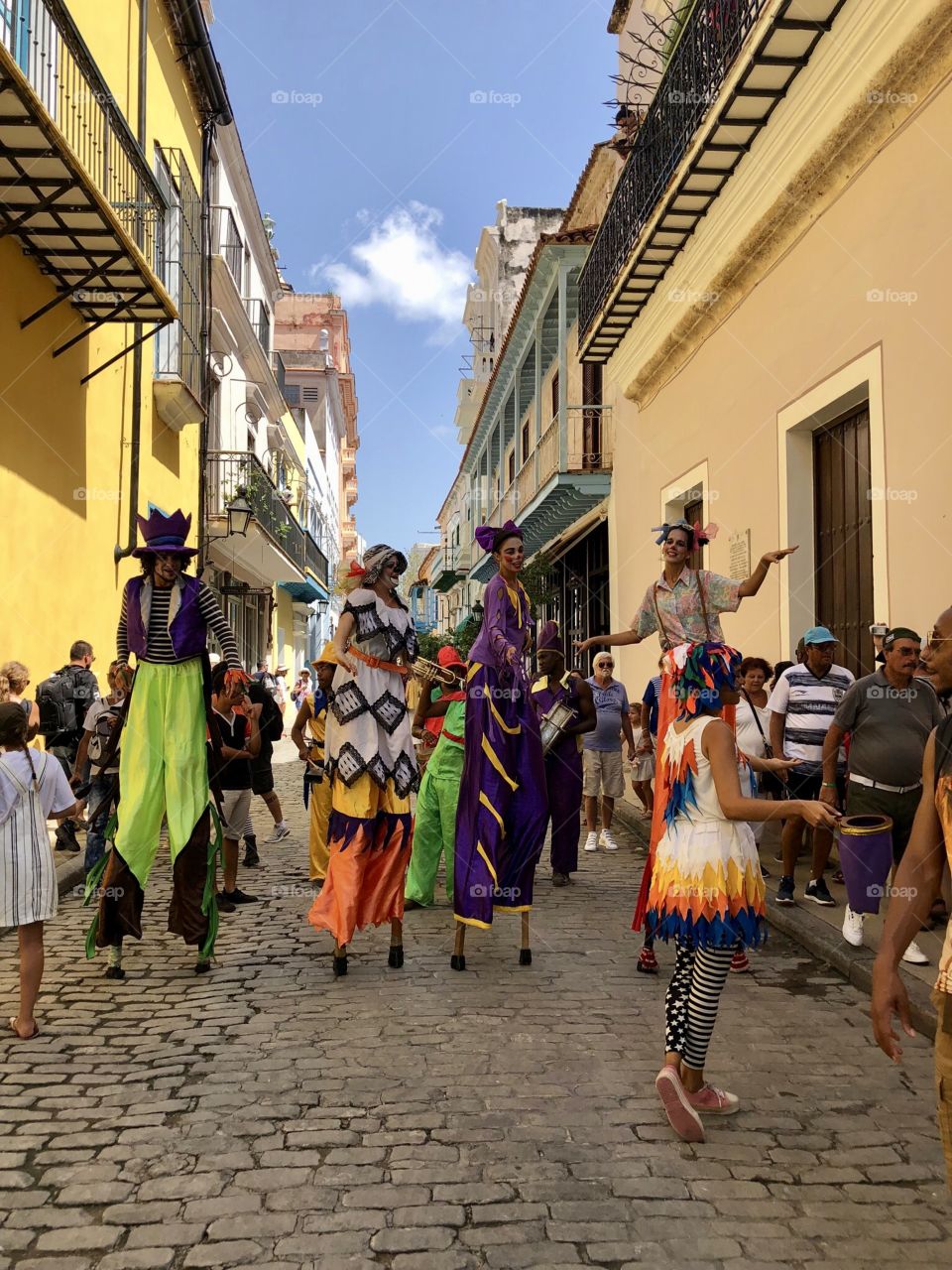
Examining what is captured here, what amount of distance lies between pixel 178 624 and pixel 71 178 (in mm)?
4653

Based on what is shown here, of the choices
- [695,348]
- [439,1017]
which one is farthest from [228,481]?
[439,1017]

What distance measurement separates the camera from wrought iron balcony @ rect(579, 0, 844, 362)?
6957 mm

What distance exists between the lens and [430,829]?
6.17m

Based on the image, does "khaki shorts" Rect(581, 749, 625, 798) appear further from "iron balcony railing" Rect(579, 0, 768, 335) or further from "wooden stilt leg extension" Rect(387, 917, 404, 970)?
"iron balcony railing" Rect(579, 0, 768, 335)

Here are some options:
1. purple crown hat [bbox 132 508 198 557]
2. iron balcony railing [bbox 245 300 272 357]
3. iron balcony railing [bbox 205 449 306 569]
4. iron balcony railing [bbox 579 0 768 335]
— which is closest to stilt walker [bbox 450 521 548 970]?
purple crown hat [bbox 132 508 198 557]

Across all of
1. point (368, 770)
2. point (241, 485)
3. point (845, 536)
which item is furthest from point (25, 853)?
point (241, 485)

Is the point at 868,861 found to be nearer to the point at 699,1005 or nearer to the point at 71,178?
the point at 699,1005

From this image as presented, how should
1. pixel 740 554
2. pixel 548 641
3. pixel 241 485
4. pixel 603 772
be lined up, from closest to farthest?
1. pixel 548 641
2. pixel 603 772
3. pixel 740 554
4. pixel 241 485

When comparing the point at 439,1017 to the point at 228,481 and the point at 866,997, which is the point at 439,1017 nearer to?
the point at 866,997

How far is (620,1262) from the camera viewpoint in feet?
7.88

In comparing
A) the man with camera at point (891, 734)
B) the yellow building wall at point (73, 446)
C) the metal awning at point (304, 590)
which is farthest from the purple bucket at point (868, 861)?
the metal awning at point (304, 590)

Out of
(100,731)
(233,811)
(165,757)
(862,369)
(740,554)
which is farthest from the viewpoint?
(740,554)

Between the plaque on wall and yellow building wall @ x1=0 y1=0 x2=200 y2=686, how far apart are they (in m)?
6.49

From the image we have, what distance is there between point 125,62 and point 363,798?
1050 centimetres
